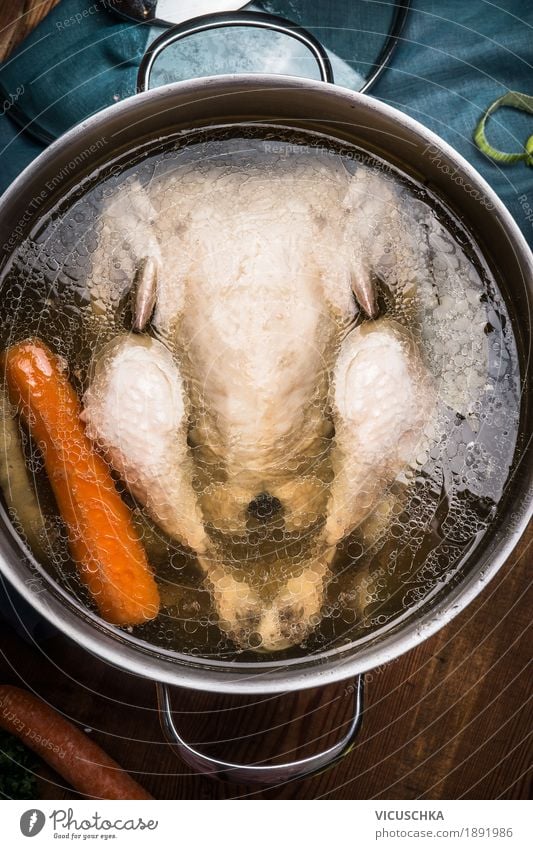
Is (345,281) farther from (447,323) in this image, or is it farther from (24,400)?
(24,400)

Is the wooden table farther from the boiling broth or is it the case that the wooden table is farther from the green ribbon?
the green ribbon

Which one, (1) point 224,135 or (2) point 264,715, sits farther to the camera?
(2) point 264,715

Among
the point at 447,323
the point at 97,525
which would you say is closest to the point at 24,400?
the point at 97,525

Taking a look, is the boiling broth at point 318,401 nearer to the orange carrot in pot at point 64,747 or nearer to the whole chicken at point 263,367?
the whole chicken at point 263,367

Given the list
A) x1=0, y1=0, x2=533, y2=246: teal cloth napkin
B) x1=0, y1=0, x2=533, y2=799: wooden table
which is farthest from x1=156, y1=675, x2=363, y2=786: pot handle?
x1=0, y1=0, x2=533, y2=246: teal cloth napkin

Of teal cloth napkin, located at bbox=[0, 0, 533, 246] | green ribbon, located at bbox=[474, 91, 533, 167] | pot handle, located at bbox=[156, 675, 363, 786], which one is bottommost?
pot handle, located at bbox=[156, 675, 363, 786]

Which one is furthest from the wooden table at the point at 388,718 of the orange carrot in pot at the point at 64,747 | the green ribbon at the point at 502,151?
the green ribbon at the point at 502,151
